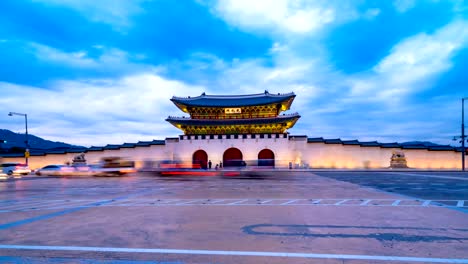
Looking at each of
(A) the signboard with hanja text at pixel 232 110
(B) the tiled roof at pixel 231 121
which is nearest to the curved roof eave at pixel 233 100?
(A) the signboard with hanja text at pixel 232 110

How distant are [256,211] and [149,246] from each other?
390 cm

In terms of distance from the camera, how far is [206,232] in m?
5.89

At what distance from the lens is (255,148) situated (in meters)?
38.3

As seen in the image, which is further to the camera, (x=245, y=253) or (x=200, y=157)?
(x=200, y=157)

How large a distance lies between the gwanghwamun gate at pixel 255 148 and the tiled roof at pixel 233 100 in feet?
0.53

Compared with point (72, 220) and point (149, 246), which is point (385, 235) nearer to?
point (149, 246)

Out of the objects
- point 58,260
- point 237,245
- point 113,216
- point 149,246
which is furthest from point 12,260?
point 237,245

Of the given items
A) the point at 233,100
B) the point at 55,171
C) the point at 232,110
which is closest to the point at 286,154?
the point at 232,110

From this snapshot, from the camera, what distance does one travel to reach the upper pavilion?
3916cm

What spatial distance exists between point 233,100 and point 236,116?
421 cm

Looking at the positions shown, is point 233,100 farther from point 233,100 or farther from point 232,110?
point 232,110

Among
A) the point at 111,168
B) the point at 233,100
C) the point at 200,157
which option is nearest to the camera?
the point at 111,168

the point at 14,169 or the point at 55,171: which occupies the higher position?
the point at 14,169

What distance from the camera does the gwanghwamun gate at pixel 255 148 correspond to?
35722mm
